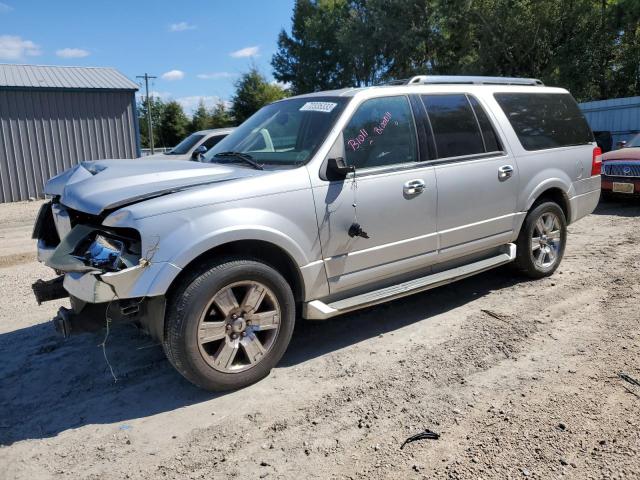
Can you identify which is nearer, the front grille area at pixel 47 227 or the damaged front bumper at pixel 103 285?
the damaged front bumper at pixel 103 285

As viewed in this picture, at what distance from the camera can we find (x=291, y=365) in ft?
13.4

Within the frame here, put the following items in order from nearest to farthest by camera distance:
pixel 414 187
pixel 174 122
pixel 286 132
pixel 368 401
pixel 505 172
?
pixel 368 401 → pixel 414 187 → pixel 286 132 → pixel 505 172 → pixel 174 122

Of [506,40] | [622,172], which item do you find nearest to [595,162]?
[622,172]

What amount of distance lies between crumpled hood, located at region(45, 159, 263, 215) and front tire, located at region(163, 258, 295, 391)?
0.60m

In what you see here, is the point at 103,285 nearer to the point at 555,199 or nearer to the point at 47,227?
the point at 47,227

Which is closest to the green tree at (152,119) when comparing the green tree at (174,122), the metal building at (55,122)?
the green tree at (174,122)

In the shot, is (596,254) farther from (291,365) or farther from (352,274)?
(291,365)

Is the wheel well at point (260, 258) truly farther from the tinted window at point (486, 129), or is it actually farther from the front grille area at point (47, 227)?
the tinted window at point (486, 129)

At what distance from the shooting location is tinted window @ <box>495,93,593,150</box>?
17.7 ft

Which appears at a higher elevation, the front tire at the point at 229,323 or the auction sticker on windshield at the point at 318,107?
the auction sticker on windshield at the point at 318,107

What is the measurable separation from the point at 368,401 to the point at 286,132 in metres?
2.23

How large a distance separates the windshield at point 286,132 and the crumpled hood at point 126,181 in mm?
373

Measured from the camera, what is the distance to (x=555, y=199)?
5863mm

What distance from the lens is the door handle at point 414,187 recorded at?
170 inches
